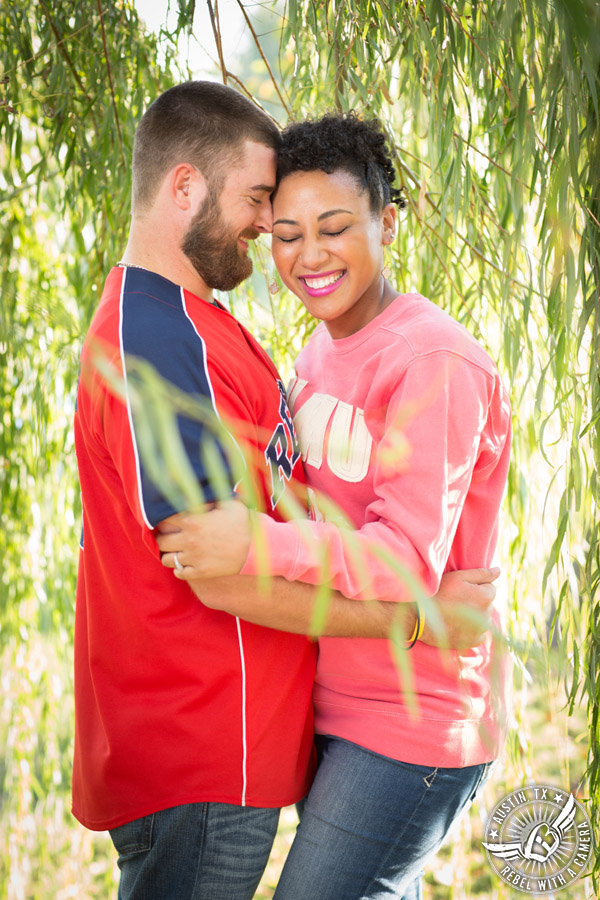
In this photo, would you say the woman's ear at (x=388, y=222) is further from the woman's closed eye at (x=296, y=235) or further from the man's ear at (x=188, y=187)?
the man's ear at (x=188, y=187)

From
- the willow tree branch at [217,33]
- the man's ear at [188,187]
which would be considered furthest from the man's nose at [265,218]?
the willow tree branch at [217,33]

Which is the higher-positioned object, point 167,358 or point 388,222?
point 388,222

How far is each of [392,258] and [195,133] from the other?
2.36ft

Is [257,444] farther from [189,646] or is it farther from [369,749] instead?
[369,749]

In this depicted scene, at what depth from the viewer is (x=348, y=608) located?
1201 mm

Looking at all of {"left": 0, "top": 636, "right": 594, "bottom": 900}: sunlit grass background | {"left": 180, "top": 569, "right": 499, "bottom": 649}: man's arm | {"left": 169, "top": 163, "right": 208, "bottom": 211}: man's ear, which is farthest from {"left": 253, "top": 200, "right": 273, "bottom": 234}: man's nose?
{"left": 0, "top": 636, "right": 594, "bottom": 900}: sunlit grass background

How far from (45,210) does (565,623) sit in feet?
6.13


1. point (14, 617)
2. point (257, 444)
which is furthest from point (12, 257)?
point (257, 444)

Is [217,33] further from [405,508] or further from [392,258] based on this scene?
[405,508]

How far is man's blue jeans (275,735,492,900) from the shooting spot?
1.25m

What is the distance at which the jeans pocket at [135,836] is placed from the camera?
121 centimetres

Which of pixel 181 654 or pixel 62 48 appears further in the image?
pixel 62 48

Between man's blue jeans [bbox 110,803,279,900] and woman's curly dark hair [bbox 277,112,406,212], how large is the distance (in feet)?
3.40

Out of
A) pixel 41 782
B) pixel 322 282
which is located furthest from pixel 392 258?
pixel 41 782
